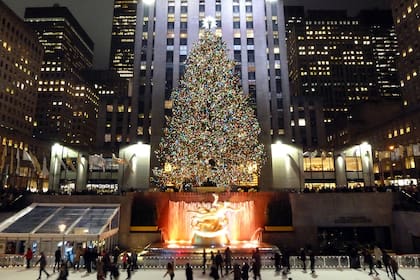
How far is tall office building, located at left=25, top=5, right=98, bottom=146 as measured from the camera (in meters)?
133

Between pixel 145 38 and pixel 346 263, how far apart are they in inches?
2248

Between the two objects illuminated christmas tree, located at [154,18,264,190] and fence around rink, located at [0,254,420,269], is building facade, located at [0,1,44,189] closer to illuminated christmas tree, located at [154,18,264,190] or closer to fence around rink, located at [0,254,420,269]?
illuminated christmas tree, located at [154,18,264,190]

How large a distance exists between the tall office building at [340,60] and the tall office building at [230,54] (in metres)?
94.7

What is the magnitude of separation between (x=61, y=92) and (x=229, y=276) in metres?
140

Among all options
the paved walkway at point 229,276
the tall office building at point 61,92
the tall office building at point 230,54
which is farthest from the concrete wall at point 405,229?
the tall office building at point 61,92

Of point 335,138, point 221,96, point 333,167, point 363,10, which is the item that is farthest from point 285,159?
point 363,10

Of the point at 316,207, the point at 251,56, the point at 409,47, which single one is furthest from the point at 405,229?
the point at 409,47

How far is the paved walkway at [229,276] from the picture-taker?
1722 cm

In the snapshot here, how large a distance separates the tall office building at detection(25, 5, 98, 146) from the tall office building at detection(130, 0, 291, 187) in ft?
227

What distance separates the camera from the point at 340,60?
158125mm

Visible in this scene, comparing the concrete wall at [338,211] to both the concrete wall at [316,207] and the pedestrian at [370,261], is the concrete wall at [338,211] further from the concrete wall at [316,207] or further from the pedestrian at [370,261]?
the pedestrian at [370,261]

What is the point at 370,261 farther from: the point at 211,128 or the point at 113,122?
the point at 113,122

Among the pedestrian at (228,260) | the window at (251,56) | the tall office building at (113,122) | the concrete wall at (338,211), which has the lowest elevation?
the pedestrian at (228,260)

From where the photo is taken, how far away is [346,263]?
1970cm
